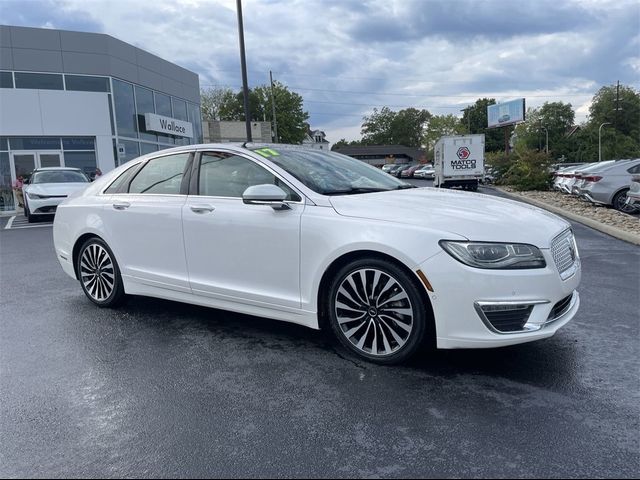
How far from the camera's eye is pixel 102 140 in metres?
21.9

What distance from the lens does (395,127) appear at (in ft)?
393

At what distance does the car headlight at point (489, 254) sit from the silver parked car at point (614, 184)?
11441 mm

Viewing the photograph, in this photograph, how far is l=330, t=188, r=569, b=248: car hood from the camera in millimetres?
3178

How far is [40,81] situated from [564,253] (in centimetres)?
2294

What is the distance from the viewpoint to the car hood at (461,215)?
318 cm

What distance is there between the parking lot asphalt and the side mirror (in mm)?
1118

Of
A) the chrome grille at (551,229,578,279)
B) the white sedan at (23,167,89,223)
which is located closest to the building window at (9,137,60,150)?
the white sedan at (23,167,89,223)

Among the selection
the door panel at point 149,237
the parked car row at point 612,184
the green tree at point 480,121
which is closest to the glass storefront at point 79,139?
the door panel at point 149,237

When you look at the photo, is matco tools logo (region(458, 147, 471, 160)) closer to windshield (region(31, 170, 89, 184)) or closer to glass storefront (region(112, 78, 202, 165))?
glass storefront (region(112, 78, 202, 165))

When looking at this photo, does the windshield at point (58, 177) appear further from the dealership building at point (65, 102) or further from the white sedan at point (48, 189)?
the dealership building at point (65, 102)

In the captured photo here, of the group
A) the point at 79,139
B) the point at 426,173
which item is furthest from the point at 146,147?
the point at 426,173

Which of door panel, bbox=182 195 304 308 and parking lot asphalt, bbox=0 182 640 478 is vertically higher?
door panel, bbox=182 195 304 308

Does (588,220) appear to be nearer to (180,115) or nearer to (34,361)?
(34,361)

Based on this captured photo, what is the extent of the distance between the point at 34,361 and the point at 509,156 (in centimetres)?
2906
